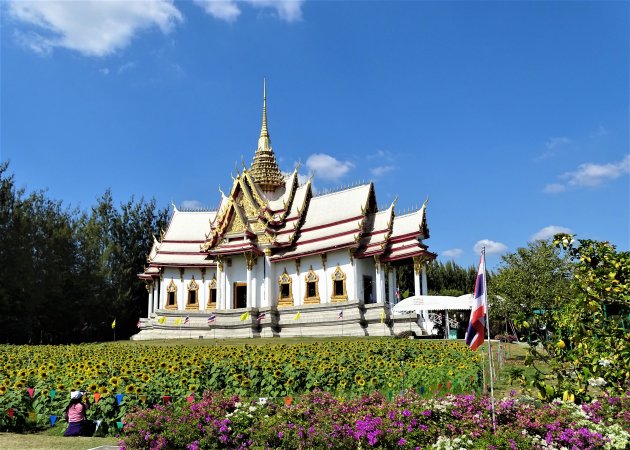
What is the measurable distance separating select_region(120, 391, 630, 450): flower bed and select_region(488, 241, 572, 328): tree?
14.0 metres

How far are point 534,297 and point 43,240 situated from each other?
3278 centimetres

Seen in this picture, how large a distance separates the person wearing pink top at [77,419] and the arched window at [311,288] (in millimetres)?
27058

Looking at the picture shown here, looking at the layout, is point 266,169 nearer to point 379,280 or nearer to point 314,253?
point 314,253

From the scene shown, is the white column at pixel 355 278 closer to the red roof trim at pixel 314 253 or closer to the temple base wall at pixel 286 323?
the temple base wall at pixel 286 323

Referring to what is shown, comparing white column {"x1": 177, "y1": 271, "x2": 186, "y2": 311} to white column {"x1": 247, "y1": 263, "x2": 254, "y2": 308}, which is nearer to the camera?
white column {"x1": 247, "y1": 263, "x2": 254, "y2": 308}

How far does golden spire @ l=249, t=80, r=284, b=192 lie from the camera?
142 feet

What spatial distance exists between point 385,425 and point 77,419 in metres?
5.71

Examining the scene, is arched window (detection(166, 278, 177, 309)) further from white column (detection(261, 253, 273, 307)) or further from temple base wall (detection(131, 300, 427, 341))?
white column (detection(261, 253, 273, 307))

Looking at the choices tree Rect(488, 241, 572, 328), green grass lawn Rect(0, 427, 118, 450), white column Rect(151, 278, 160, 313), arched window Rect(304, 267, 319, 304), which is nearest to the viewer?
green grass lawn Rect(0, 427, 118, 450)

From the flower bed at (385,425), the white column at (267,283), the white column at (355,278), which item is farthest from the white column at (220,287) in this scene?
the flower bed at (385,425)

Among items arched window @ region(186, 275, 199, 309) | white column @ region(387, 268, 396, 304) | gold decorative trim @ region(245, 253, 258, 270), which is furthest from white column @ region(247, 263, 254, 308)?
white column @ region(387, 268, 396, 304)

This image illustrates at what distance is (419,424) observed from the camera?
710cm

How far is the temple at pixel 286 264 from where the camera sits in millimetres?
33969

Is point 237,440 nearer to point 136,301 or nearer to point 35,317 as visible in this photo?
point 35,317
